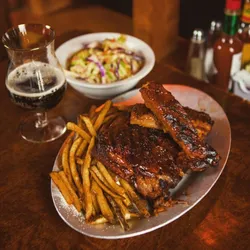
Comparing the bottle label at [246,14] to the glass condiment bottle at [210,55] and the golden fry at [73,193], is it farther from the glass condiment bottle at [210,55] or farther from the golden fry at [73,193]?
the golden fry at [73,193]

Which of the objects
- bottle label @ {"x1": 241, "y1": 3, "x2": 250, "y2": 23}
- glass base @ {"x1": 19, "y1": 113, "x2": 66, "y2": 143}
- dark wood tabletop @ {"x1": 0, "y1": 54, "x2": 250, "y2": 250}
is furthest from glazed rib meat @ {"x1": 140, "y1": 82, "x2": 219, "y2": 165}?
bottle label @ {"x1": 241, "y1": 3, "x2": 250, "y2": 23}

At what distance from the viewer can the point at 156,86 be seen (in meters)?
1.50

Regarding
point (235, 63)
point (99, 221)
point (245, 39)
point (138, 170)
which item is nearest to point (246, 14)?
point (245, 39)

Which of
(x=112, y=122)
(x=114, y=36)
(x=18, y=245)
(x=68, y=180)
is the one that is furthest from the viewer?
(x=114, y=36)

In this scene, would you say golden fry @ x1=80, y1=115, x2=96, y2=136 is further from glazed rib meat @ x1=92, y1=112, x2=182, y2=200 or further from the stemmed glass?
the stemmed glass

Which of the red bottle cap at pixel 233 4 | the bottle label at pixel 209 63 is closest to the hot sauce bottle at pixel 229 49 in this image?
the red bottle cap at pixel 233 4

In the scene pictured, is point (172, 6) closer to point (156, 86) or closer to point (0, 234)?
point (156, 86)

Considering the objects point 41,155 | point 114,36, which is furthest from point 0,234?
point 114,36

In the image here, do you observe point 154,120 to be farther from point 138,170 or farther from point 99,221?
point 99,221

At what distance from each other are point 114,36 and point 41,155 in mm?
949

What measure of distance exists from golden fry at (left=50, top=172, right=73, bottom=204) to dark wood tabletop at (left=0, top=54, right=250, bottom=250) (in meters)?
0.11

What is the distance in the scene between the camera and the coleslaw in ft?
6.55

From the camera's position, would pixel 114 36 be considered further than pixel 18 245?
Yes

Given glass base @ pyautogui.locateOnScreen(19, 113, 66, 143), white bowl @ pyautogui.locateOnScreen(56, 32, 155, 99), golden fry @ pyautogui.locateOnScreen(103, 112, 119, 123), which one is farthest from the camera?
white bowl @ pyautogui.locateOnScreen(56, 32, 155, 99)
